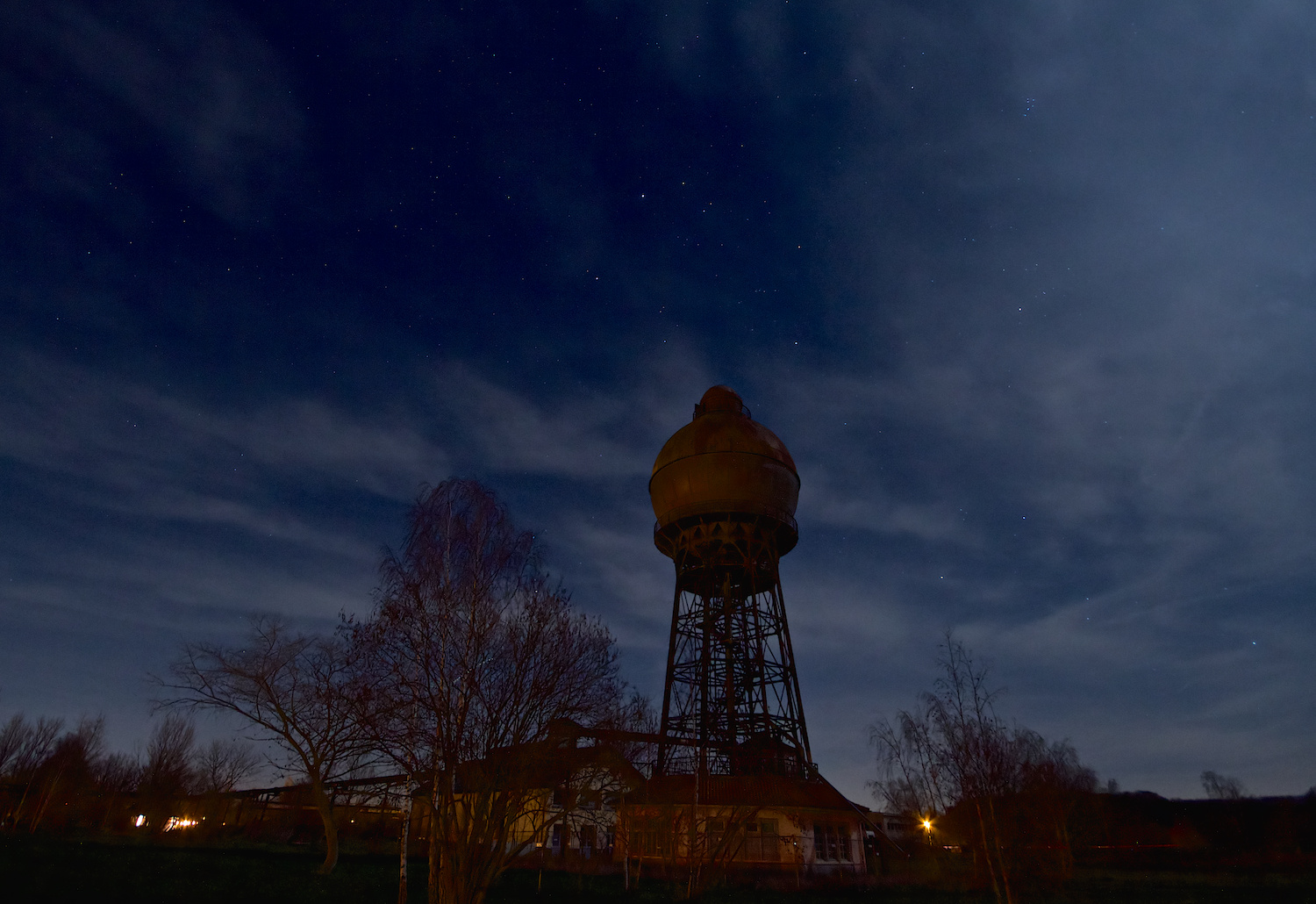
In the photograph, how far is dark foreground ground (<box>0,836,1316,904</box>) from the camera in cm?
1451

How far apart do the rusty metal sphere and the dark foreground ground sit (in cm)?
1452

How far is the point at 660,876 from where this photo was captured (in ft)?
92.5

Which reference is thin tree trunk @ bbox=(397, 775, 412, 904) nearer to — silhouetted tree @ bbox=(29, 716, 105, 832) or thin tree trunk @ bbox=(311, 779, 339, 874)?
thin tree trunk @ bbox=(311, 779, 339, 874)

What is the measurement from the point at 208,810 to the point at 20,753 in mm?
14699

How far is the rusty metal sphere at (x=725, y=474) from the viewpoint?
3166 cm

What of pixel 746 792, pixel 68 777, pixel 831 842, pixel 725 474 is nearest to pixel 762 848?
pixel 831 842

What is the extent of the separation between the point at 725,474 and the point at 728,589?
5290mm

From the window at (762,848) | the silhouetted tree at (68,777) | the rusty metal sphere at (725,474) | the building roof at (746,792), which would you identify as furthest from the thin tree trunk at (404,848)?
the silhouetted tree at (68,777)

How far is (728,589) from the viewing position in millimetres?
32500

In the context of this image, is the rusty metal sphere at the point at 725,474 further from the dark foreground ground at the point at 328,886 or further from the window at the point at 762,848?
the dark foreground ground at the point at 328,886

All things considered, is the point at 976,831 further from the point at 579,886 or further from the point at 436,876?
the point at 436,876

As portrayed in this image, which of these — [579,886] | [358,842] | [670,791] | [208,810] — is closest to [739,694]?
[670,791]

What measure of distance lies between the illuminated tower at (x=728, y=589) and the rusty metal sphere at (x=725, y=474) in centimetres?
5

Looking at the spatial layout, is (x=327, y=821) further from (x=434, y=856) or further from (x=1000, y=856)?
(x=1000, y=856)
